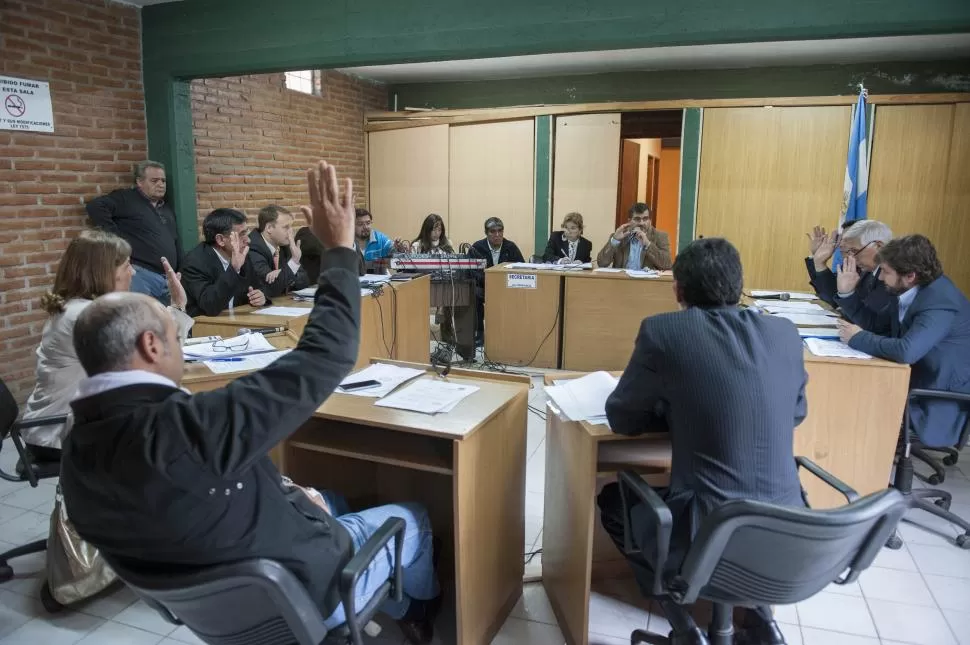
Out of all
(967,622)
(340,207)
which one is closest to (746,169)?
(967,622)

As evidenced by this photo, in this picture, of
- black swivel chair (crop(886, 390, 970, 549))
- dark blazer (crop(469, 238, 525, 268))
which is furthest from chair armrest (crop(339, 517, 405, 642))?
dark blazer (crop(469, 238, 525, 268))

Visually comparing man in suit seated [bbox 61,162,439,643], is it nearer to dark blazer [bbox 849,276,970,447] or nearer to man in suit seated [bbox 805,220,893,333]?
dark blazer [bbox 849,276,970,447]

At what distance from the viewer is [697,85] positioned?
726 cm

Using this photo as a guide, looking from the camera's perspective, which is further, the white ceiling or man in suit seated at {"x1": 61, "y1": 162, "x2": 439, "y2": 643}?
the white ceiling

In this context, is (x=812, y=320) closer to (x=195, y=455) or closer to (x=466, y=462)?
(x=466, y=462)

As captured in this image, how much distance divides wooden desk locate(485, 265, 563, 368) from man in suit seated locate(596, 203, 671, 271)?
0.71 metres

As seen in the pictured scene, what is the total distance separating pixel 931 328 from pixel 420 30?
3351mm

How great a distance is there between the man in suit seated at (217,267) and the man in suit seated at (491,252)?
8.60ft

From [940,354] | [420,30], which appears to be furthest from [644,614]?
[420,30]

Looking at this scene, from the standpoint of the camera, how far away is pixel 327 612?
1.43 meters

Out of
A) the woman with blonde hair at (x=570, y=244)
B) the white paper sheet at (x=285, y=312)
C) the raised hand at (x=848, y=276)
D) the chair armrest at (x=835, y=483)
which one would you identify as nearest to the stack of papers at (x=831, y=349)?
the raised hand at (x=848, y=276)

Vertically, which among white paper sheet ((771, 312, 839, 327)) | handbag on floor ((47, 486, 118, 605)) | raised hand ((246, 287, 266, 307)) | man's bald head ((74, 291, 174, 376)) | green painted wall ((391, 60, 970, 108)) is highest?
green painted wall ((391, 60, 970, 108))

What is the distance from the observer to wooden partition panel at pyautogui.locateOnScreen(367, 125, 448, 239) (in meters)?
8.09

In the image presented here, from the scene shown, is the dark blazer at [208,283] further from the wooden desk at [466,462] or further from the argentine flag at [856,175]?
the argentine flag at [856,175]
